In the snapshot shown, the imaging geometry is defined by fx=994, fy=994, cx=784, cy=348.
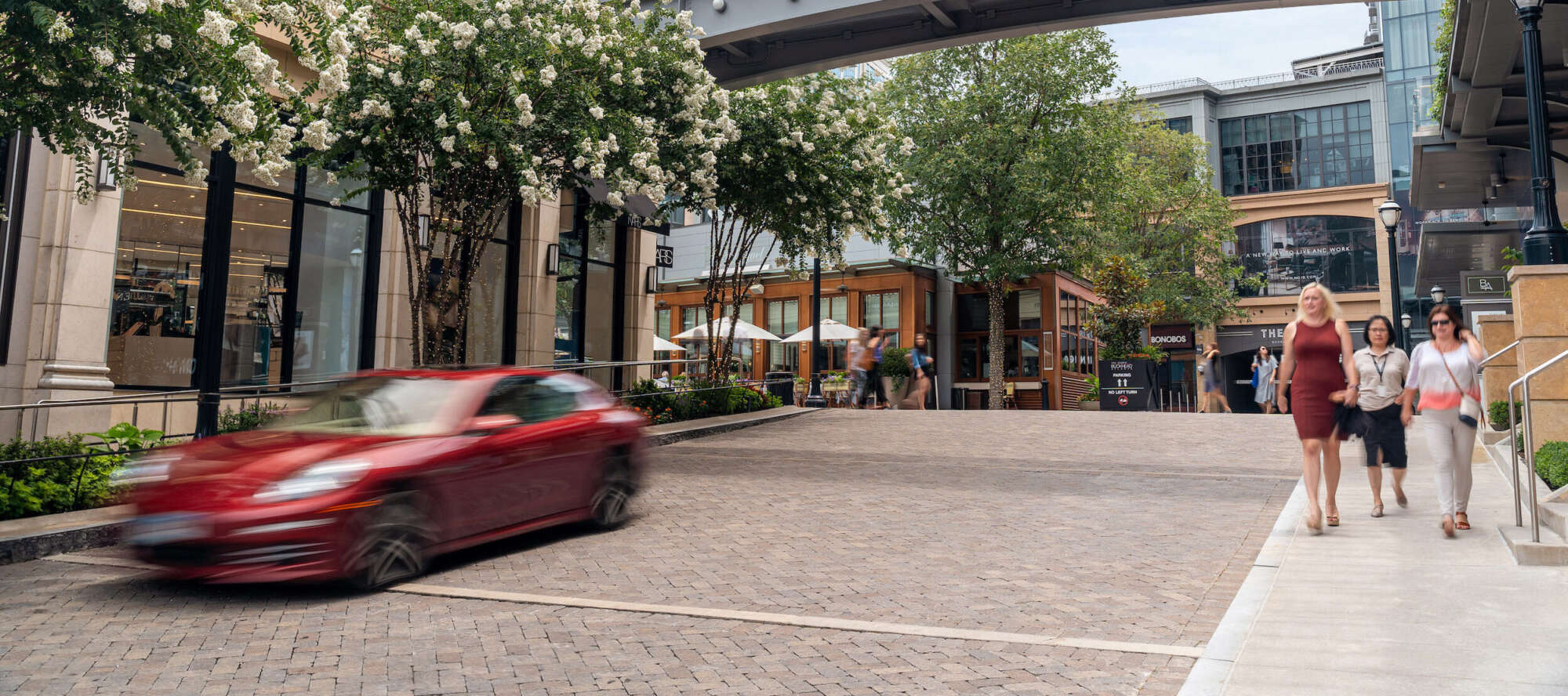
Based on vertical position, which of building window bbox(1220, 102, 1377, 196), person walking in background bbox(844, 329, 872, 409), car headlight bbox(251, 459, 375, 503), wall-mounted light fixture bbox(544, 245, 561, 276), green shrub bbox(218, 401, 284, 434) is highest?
building window bbox(1220, 102, 1377, 196)

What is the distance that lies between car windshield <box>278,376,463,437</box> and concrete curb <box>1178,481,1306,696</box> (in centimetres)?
500

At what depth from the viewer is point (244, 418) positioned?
13.2m

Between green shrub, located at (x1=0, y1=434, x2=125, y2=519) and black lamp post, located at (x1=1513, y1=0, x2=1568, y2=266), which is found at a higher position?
black lamp post, located at (x1=1513, y1=0, x2=1568, y2=266)

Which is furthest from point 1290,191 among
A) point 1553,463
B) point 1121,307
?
point 1553,463

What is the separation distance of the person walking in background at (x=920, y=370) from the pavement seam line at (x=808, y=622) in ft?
57.6

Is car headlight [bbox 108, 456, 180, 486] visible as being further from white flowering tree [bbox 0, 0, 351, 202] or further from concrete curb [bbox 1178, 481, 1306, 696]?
concrete curb [bbox 1178, 481, 1306, 696]

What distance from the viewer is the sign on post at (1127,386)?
29.9 metres

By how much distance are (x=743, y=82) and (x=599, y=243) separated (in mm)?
5860

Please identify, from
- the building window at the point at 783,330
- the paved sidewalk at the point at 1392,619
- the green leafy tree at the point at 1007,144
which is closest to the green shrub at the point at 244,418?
the paved sidewalk at the point at 1392,619

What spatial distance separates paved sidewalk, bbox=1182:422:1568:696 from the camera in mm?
4094

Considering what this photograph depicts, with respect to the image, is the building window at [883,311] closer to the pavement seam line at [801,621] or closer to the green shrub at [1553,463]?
the green shrub at [1553,463]

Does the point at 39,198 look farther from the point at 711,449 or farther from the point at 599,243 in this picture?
the point at 599,243

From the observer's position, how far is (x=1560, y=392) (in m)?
10.1

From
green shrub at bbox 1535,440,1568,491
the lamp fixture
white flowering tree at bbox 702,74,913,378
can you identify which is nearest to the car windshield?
green shrub at bbox 1535,440,1568,491
